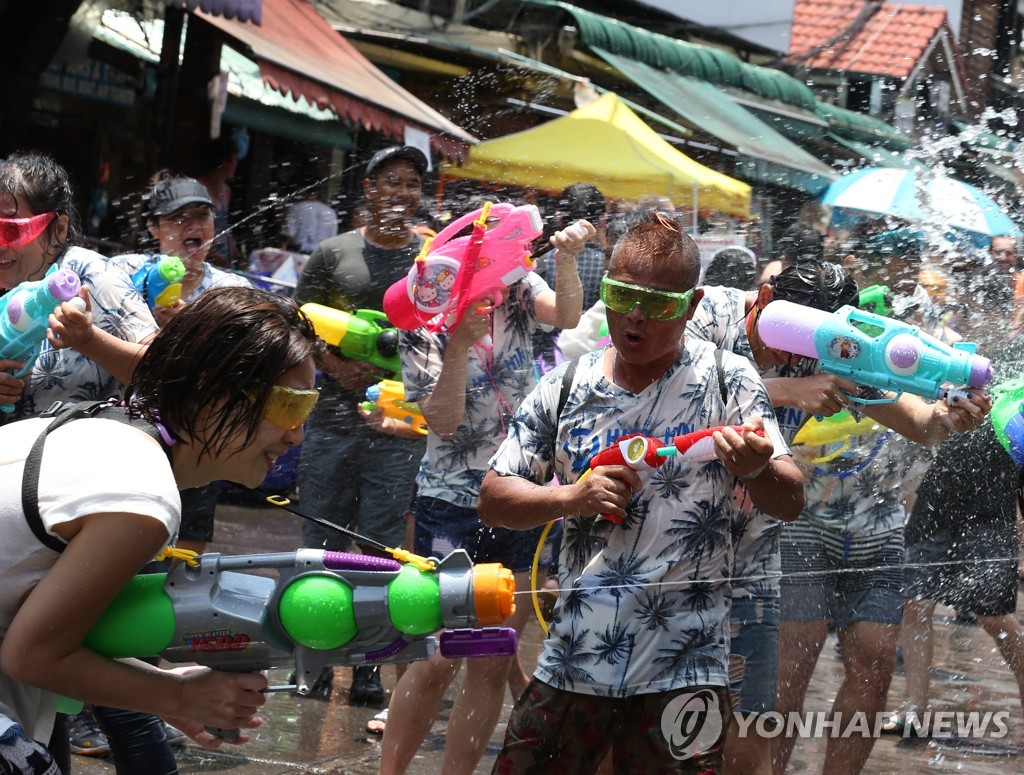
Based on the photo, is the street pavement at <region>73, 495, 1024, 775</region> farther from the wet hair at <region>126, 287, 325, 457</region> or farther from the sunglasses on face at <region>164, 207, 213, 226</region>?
the wet hair at <region>126, 287, 325, 457</region>

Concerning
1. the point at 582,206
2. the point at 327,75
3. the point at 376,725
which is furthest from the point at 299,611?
the point at 327,75

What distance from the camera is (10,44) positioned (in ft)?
35.3

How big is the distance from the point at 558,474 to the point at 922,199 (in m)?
4.32

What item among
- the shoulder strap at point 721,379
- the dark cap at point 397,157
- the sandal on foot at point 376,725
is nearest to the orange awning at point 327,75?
the dark cap at point 397,157

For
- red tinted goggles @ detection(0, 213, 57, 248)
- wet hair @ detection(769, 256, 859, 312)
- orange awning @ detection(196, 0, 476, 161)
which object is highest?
orange awning @ detection(196, 0, 476, 161)

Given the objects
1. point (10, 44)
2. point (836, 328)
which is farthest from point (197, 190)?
point (10, 44)

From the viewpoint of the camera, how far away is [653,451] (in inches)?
123

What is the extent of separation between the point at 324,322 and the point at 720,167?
7.30 metres

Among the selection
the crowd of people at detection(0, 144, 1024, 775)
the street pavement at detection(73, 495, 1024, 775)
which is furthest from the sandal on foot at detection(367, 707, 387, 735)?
the crowd of people at detection(0, 144, 1024, 775)

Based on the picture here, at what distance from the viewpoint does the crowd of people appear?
2.35 metres

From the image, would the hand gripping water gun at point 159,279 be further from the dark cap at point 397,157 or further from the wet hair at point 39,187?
the dark cap at point 397,157

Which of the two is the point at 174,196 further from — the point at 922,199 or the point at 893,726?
the point at 922,199

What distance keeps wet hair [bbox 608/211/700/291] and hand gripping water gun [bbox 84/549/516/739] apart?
1102mm

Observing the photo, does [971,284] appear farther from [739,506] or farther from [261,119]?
[261,119]
